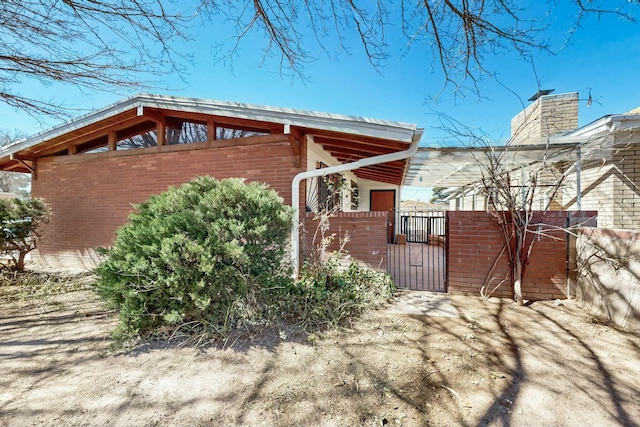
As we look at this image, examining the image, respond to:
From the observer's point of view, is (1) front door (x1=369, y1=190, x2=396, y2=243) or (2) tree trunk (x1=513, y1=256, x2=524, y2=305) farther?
(1) front door (x1=369, y1=190, x2=396, y2=243)

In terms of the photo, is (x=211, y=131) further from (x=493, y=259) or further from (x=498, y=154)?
(x=493, y=259)

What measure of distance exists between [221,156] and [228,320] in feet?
12.2

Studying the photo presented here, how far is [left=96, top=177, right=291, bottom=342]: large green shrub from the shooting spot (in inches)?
115

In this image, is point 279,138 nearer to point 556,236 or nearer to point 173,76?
point 173,76

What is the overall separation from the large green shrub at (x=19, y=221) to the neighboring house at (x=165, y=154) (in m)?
0.65

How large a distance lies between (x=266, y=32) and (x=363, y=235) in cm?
348

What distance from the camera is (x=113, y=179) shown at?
6543 millimetres

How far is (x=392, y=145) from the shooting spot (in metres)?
5.04

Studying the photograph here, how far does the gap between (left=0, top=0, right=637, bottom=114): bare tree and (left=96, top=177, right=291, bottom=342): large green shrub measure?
7.30ft

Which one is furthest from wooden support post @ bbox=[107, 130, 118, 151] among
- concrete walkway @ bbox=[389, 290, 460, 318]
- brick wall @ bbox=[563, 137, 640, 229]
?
brick wall @ bbox=[563, 137, 640, 229]

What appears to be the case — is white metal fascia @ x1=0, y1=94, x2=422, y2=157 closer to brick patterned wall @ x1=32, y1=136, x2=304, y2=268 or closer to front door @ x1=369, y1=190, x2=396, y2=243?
brick patterned wall @ x1=32, y1=136, x2=304, y2=268

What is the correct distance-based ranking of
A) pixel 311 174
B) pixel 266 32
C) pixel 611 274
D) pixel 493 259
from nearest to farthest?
1. pixel 611 274
2. pixel 266 32
3. pixel 493 259
4. pixel 311 174

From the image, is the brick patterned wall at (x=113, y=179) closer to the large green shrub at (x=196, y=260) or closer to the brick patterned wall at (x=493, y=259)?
the large green shrub at (x=196, y=260)

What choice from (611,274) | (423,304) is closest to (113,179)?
(423,304)
